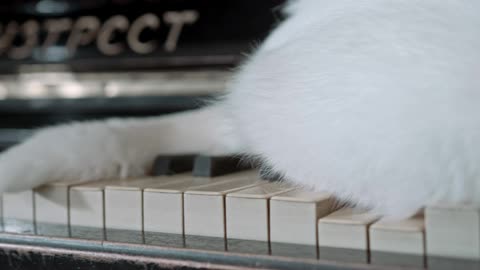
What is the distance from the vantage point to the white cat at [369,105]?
0.49 meters

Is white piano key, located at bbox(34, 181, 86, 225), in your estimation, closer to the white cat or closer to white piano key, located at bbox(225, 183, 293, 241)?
the white cat

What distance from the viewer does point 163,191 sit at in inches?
26.4

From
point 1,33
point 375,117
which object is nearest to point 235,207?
point 375,117

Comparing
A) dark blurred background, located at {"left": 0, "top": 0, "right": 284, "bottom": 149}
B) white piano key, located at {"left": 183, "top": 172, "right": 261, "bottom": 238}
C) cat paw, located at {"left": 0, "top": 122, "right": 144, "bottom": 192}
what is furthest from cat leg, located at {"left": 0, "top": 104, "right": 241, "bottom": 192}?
dark blurred background, located at {"left": 0, "top": 0, "right": 284, "bottom": 149}

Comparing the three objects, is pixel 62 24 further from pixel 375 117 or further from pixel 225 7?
pixel 375 117

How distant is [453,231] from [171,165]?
427mm

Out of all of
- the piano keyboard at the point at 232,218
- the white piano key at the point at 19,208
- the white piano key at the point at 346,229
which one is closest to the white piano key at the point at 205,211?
the piano keyboard at the point at 232,218

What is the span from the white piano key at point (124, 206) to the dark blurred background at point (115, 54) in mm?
484

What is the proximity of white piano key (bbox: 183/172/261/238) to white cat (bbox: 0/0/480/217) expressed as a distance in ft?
0.20

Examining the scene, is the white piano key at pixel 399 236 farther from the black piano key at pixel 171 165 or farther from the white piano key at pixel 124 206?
the black piano key at pixel 171 165

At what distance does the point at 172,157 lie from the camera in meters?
0.87

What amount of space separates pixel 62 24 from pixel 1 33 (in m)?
0.15

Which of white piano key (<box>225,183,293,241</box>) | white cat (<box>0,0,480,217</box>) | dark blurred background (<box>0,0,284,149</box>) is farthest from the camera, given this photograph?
dark blurred background (<box>0,0,284,149</box>)

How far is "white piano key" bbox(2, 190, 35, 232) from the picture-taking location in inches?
30.2
